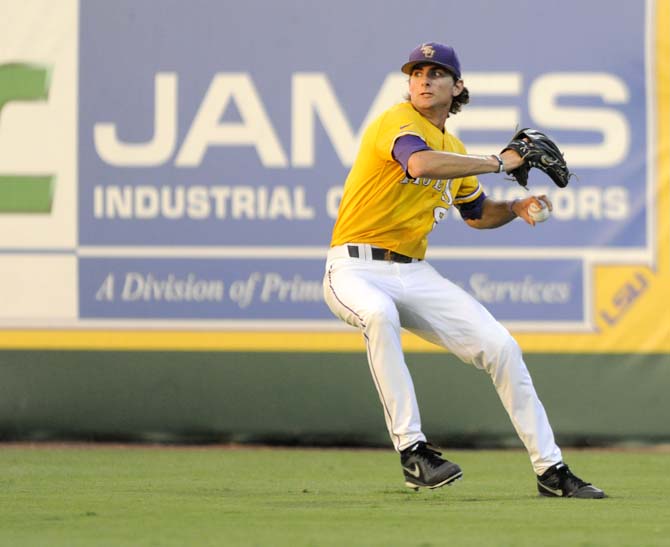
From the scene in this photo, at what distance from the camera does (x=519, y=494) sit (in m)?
6.72

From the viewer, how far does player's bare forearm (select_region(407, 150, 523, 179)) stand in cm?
617

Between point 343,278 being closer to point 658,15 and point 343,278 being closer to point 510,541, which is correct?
point 510,541

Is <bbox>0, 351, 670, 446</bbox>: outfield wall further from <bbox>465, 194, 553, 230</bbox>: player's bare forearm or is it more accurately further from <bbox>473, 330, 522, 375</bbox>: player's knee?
<bbox>473, 330, 522, 375</bbox>: player's knee

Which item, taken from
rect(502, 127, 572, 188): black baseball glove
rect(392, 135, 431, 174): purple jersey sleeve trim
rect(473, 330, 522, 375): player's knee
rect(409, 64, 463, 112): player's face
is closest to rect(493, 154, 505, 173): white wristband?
rect(502, 127, 572, 188): black baseball glove

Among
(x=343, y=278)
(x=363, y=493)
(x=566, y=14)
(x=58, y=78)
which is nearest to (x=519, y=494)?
(x=363, y=493)

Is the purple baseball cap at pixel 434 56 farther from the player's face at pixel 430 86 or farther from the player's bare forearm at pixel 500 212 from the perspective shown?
the player's bare forearm at pixel 500 212

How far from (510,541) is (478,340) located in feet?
5.35

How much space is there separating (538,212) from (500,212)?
17.0 inches

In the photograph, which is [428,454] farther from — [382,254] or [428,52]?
[428,52]

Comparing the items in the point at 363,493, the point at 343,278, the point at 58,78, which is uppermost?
the point at 58,78

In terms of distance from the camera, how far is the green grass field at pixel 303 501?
5039mm

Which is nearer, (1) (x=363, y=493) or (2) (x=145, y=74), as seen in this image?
(1) (x=363, y=493)

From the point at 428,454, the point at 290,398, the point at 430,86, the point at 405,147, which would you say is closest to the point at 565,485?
the point at 428,454

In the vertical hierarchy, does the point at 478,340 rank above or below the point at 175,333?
above
